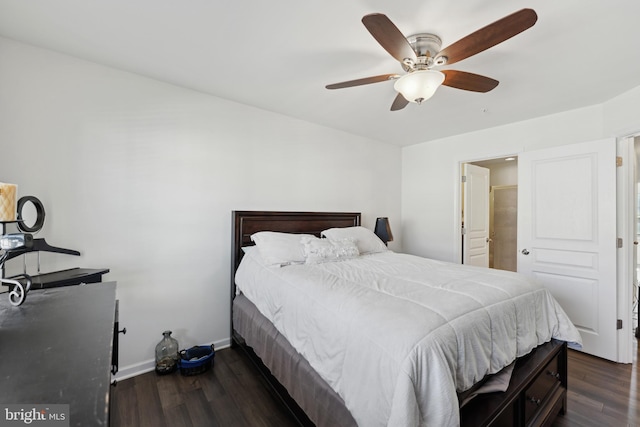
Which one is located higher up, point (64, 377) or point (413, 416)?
point (64, 377)

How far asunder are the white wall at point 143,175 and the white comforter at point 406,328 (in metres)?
0.88

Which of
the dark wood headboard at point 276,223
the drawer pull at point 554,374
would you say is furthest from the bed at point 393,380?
the dark wood headboard at point 276,223

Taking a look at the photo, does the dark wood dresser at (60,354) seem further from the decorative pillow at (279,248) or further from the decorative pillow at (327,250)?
the decorative pillow at (327,250)

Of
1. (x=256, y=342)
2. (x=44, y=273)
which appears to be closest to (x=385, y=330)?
(x=256, y=342)

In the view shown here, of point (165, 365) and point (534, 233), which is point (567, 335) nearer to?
point (534, 233)

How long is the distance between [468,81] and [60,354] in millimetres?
2343

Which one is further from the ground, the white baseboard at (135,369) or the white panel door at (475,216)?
the white panel door at (475,216)

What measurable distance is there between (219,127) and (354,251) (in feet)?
6.05

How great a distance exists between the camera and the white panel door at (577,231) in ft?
8.50

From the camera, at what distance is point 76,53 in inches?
78.2

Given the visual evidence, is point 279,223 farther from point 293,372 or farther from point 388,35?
point 388,35

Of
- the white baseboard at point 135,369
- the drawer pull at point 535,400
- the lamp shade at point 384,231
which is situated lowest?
the white baseboard at point 135,369

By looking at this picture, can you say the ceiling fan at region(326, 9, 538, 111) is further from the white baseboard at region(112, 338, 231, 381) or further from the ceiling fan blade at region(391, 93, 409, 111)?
the white baseboard at region(112, 338, 231, 381)

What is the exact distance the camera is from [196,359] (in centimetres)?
232
